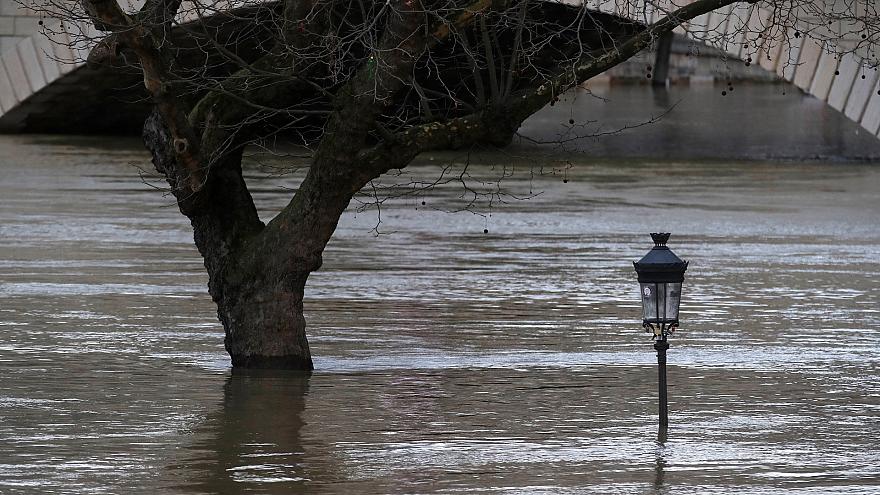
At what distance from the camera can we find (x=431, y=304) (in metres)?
15.4

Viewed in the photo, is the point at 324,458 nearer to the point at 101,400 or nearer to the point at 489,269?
the point at 101,400

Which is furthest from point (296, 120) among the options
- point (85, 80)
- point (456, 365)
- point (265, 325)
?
point (85, 80)

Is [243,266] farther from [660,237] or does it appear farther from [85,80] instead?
[85,80]

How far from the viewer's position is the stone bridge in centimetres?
2973

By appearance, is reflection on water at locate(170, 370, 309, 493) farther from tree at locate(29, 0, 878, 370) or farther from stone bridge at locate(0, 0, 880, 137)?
stone bridge at locate(0, 0, 880, 137)

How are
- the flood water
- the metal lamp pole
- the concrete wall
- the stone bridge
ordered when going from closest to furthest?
the flood water < the metal lamp pole < the stone bridge < the concrete wall

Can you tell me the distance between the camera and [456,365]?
1243 cm

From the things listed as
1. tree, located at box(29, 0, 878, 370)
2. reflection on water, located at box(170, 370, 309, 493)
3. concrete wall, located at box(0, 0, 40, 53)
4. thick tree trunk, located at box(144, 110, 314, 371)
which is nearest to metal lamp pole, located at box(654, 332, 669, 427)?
tree, located at box(29, 0, 878, 370)

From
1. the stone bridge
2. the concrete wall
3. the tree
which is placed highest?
the concrete wall

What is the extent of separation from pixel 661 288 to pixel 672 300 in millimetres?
91

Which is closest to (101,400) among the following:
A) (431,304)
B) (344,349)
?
(344,349)

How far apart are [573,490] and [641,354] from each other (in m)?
4.27

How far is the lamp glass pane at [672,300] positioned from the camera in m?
9.77

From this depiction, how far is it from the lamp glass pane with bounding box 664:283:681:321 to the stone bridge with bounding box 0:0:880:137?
66.0 feet
